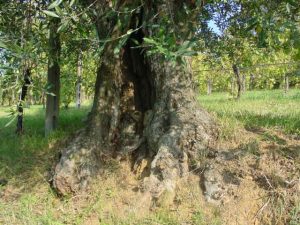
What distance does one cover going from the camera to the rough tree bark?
5281 millimetres

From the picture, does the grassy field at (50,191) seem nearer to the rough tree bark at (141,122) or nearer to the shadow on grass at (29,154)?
the shadow on grass at (29,154)

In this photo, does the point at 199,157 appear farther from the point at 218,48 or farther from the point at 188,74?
the point at 218,48

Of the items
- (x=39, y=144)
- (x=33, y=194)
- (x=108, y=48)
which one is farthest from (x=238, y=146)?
(x=39, y=144)

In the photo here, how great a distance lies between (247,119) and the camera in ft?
21.6

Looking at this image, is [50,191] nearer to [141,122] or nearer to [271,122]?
[141,122]

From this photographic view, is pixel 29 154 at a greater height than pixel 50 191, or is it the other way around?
pixel 29 154

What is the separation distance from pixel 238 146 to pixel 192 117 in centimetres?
68

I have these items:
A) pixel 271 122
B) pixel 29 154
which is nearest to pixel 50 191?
pixel 29 154

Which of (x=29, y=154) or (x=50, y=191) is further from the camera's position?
(x=29, y=154)

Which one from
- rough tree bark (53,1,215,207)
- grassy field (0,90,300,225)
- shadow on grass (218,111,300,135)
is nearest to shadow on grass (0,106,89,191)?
grassy field (0,90,300,225)

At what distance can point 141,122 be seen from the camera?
6.46 m

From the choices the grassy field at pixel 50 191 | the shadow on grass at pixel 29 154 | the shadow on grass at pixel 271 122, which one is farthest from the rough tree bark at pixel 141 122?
the shadow on grass at pixel 271 122

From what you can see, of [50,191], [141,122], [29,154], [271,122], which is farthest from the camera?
[29,154]

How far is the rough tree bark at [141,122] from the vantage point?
17.3 ft
